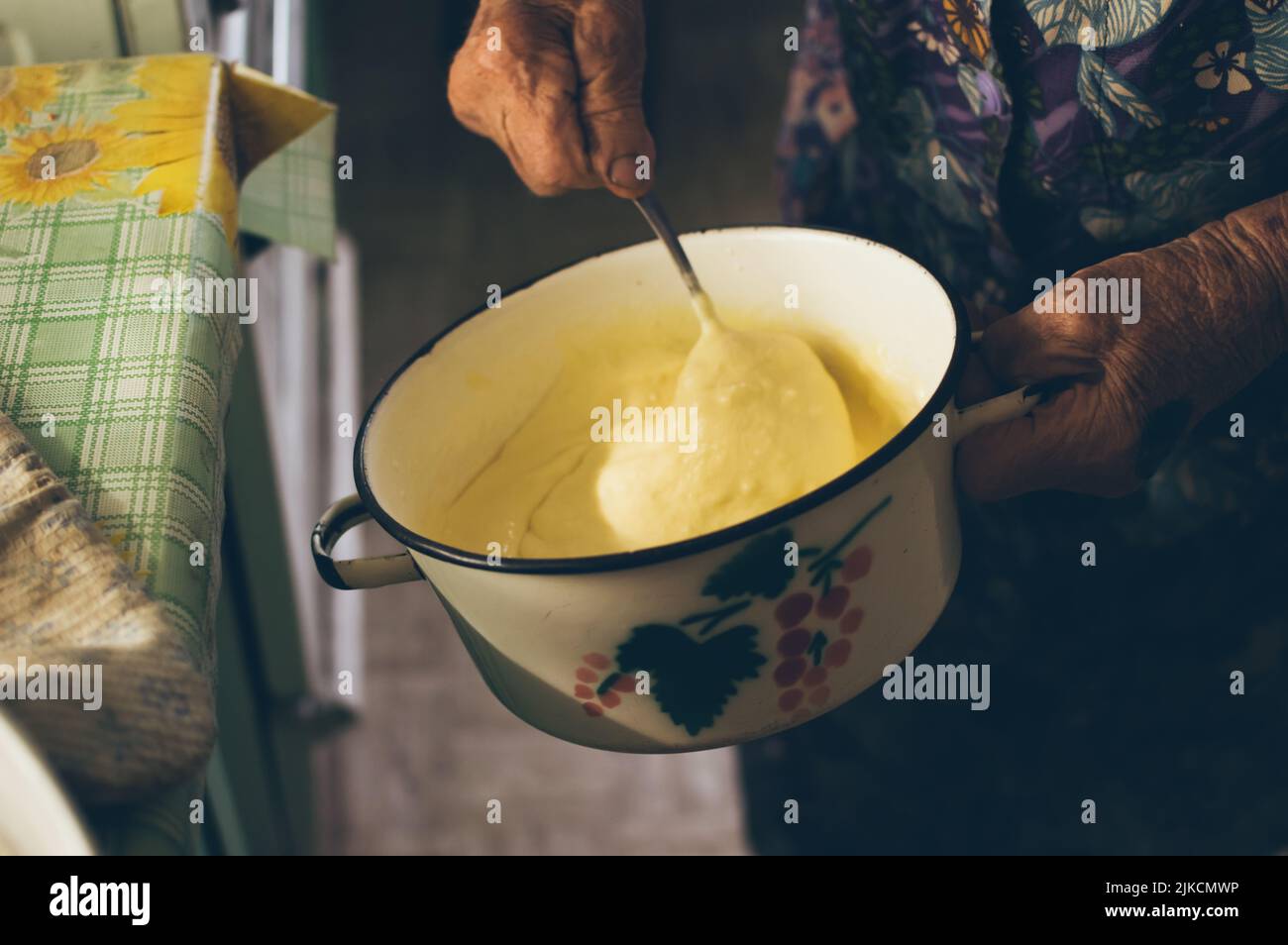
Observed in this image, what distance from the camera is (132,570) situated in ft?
1.65

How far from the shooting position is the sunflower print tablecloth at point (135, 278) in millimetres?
539

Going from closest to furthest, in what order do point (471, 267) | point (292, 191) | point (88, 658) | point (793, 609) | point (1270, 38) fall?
point (88, 658)
point (793, 609)
point (1270, 38)
point (292, 191)
point (471, 267)

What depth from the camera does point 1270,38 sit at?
66 centimetres

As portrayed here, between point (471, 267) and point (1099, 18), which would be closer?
point (1099, 18)

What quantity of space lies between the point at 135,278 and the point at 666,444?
0.30 m

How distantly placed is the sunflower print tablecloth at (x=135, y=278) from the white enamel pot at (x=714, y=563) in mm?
88

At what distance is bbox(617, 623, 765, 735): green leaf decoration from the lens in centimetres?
54

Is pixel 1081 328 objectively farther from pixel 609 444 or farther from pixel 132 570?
pixel 132 570

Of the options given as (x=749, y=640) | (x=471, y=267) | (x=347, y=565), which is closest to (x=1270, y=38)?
(x=749, y=640)

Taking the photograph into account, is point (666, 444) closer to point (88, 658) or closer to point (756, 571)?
point (756, 571)

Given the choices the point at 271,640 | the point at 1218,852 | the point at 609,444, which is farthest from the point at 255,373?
the point at 1218,852

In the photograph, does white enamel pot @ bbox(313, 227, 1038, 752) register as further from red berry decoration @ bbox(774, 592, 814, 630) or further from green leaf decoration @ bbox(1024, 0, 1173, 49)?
green leaf decoration @ bbox(1024, 0, 1173, 49)

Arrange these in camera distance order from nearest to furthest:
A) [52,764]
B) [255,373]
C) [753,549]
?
1. [52,764]
2. [753,549]
3. [255,373]
